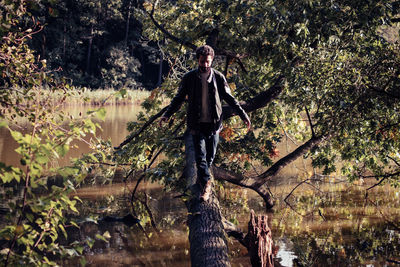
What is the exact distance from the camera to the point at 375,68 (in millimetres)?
5539

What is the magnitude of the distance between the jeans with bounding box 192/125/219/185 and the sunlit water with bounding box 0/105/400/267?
118 centimetres

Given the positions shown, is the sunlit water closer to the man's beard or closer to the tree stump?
the tree stump

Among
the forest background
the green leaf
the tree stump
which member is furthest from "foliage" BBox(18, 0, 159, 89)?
the green leaf

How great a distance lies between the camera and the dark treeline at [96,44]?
37.0 meters

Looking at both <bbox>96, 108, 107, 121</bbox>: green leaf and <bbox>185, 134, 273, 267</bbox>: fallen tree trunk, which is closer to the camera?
<bbox>96, 108, 107, 121</bbox>: green leaf

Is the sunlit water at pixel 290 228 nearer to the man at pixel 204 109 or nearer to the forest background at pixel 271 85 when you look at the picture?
the forest background at pixel 271 85

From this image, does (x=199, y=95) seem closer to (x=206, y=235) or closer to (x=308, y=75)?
(x=206, y=235)

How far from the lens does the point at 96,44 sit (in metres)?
41.4

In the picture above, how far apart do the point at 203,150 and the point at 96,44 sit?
39.3 m

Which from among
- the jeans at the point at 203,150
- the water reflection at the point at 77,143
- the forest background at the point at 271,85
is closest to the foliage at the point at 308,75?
the forest background at the point at 271,85

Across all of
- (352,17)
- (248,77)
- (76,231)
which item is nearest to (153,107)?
(248,77)

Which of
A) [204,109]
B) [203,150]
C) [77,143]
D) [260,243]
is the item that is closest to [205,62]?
[204,109]

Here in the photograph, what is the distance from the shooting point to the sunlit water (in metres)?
5.28

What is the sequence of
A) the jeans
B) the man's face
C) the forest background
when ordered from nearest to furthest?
the man's face, the jeans, the forest background
